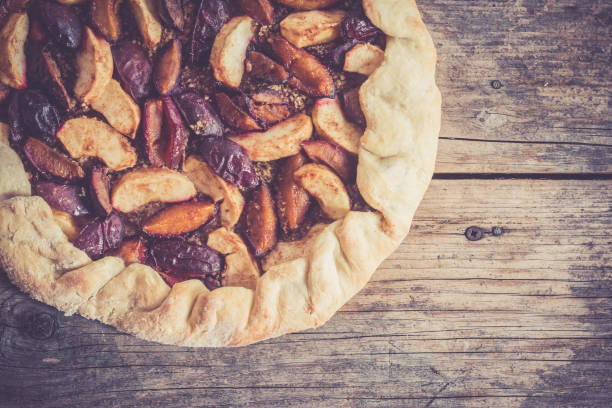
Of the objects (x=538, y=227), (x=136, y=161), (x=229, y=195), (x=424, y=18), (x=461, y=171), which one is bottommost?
(x=538, y=227)

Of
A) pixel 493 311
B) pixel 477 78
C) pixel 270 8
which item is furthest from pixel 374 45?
pixel 493 311

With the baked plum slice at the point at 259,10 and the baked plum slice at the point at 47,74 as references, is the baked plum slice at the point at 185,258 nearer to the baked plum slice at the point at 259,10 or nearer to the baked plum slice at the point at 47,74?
the baked plum slice at the point at 47,74

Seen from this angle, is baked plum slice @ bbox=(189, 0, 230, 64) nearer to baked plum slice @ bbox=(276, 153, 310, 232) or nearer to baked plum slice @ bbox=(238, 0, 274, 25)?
baked plum slice @ bbox=(238, 0, 274, 25)

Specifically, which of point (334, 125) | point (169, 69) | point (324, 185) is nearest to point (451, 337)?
point (324, 185)

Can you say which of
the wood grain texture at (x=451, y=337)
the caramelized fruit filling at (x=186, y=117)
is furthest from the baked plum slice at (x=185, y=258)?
the wood grain texture at (x=451, y=337)

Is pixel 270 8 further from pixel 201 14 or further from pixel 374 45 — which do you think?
pixel 374 45

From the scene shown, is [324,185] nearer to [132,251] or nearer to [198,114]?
[198,114]
